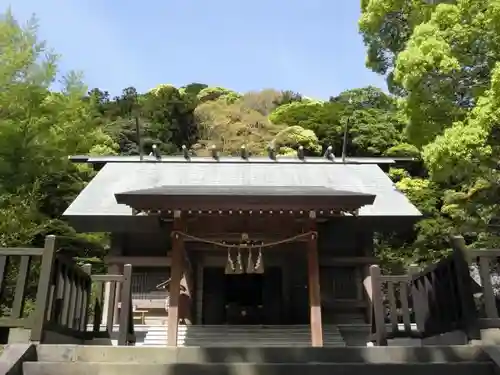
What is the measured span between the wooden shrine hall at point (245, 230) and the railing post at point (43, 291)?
3.29 m

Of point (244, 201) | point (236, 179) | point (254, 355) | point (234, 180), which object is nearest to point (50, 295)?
point (254, 355)

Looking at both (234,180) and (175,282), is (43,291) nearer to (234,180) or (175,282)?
(175,282)

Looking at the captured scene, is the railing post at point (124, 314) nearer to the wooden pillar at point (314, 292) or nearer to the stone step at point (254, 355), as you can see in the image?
the stone step at point (254, 355)

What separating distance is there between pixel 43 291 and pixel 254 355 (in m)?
1.87

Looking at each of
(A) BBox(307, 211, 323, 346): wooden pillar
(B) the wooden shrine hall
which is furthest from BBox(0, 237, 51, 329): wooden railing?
(A) BBox(307, 211, 323, 346): wooden pillar

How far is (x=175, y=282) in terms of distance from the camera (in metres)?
7.65

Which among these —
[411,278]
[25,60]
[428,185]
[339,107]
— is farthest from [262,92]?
[411,278]

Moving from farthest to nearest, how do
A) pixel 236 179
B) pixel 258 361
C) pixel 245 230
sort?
pixel 236 179, pixel 245 230, pixel 258 361

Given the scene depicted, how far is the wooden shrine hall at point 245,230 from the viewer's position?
775 centimetres

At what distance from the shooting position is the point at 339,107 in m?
30.9

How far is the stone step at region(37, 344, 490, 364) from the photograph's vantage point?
12.5ft

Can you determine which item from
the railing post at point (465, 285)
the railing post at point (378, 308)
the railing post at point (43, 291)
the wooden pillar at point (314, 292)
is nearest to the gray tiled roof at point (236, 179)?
the wooden pillar at point (314, 292)

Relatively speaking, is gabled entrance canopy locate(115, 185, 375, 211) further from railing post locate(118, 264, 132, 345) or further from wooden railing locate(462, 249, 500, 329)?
wooden railing locate(462, 249, 500, 329)

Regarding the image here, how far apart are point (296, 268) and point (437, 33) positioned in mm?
5434
